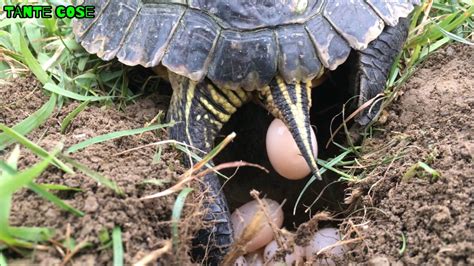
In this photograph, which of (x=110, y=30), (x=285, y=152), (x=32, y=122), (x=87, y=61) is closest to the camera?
Answer: (x=32, y=122)

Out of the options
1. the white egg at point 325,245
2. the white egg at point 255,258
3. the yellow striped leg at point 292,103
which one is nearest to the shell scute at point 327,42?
the yellow striped leg at point 292,103

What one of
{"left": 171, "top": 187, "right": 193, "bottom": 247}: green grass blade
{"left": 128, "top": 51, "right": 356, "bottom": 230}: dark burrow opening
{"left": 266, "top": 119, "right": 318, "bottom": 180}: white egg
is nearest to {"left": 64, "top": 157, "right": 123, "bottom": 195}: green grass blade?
{"left": 171, "top": 187, "right": 193, "bottom": 247}: green grass blade

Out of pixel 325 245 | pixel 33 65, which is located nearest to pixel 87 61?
pixel 33 65

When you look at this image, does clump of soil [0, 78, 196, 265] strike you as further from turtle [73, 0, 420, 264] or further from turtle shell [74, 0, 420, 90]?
turtle shell [74, 0, 420, 90]

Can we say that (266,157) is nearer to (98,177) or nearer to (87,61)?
(87,61)

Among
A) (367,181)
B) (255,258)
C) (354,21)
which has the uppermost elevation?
(354,21)
